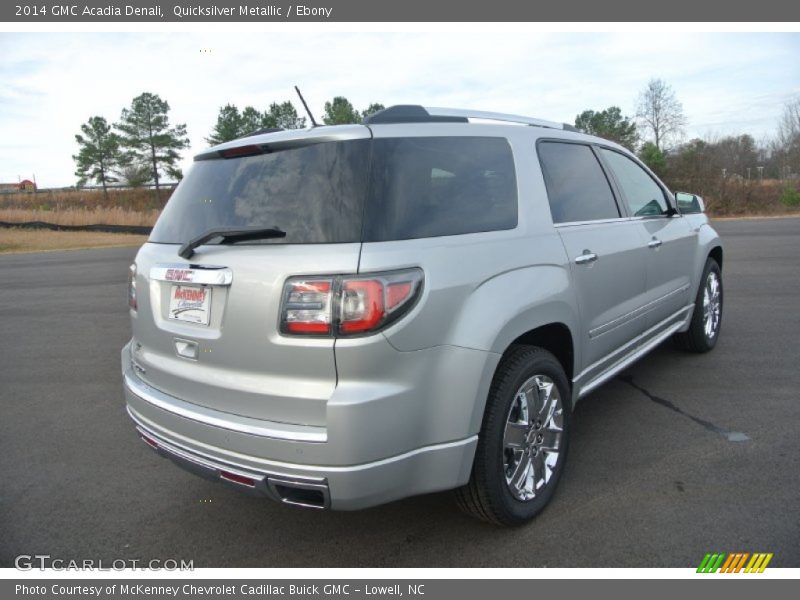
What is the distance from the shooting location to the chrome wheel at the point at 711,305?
529cm

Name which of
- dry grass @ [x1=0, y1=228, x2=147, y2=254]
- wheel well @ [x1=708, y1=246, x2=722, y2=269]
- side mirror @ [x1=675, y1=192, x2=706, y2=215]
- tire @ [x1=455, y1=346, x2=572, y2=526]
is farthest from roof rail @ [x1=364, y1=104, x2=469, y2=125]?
dry grass @ [x1=0, y1=228, x2=147, y2=254]

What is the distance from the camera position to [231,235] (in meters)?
2.38

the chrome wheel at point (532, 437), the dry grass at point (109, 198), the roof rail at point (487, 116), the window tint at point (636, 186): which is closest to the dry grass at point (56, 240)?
the window tint at point (636, 186)

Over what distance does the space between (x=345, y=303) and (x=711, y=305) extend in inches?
180

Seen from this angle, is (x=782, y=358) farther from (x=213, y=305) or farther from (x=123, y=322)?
(x=123, y=322)

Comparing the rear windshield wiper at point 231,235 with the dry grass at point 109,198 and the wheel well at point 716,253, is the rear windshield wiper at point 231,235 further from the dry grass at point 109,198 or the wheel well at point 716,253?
the dry grass at point 109,198

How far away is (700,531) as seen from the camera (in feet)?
8.78

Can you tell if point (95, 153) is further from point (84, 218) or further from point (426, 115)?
point (426, 115)

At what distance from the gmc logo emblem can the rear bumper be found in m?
0.55

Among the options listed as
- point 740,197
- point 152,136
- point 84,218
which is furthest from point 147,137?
point 740,197

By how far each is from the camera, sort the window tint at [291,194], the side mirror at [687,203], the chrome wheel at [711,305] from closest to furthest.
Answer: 1. the window tint at [291,194]
2. the side mirror at [687,203]
3. the chrome wheel at [711,305]

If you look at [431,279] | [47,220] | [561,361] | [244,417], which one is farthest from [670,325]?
[47,220]

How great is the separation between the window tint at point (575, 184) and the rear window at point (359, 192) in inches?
16.1

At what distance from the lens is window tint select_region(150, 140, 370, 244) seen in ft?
7.43
